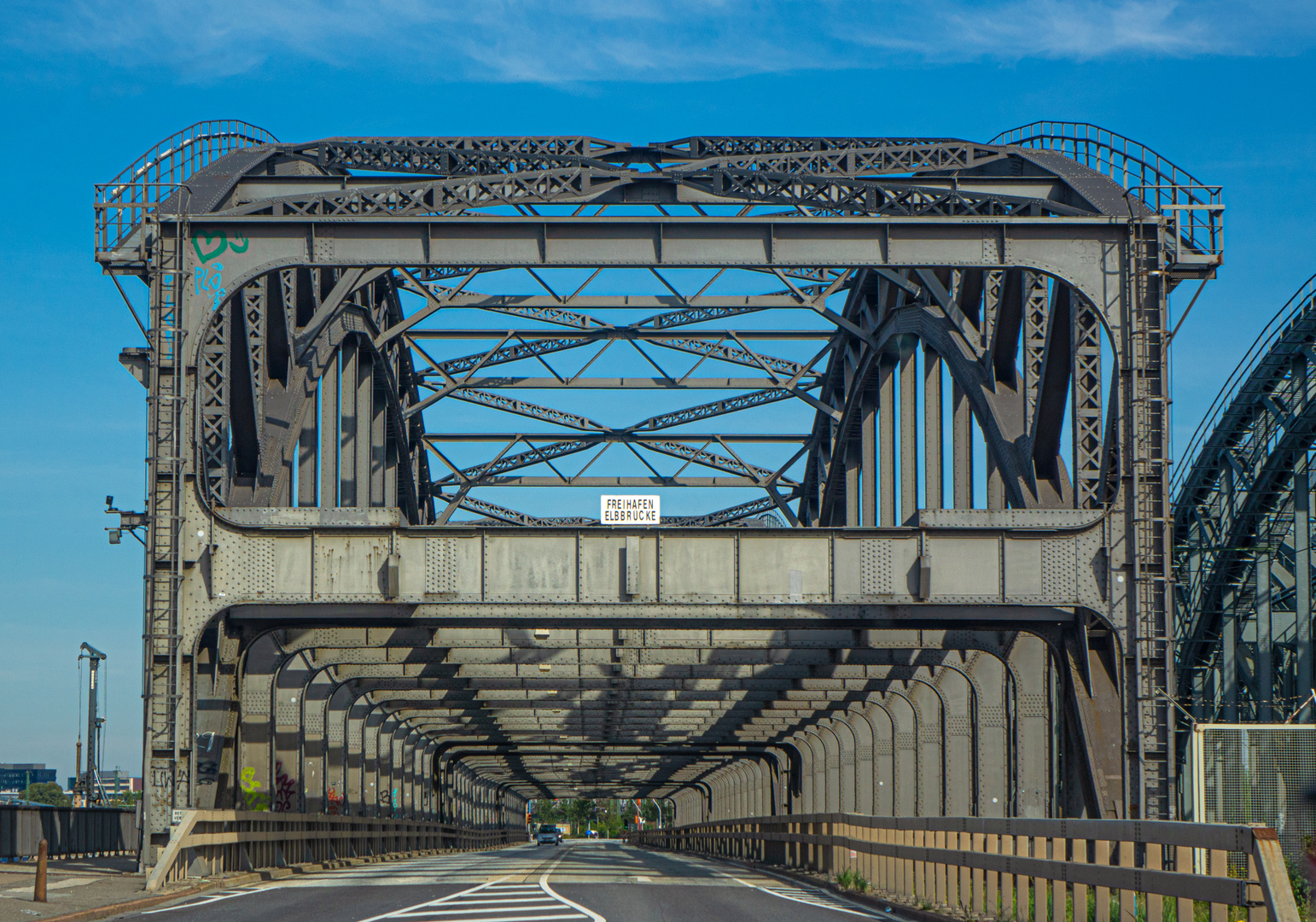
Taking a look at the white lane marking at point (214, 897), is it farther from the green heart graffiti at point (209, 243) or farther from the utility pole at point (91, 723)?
the utility pole at point (91, 723)

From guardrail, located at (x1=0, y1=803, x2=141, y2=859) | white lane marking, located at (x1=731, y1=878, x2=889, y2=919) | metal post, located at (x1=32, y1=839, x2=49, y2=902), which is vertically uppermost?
metal post, located at (x1=32, y1=839, x2=49, y2=902)

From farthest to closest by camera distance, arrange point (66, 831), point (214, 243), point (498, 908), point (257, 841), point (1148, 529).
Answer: point (66, 831) → point (257, 841) → point (214, 243) → point (1148, 529) → point (498, 908)

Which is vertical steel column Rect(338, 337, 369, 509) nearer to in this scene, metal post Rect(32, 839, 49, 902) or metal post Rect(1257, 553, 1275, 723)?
metal post Rect(32, 839, 49, 902)

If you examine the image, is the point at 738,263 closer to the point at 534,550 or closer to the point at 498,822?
the point at 534,550

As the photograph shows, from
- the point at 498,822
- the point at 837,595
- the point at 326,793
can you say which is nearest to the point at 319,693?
the point at 326,793

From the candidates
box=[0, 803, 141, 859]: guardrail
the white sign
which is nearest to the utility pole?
box=[0, 803, 141, 859]: guardrail

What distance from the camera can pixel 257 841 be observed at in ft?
92.3

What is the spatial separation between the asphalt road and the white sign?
6.08 m

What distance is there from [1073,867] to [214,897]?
41.4 feet

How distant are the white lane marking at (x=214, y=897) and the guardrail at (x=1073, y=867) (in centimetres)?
898

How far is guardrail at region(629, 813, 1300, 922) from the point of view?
10.5 metres

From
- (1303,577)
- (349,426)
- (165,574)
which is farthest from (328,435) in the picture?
(1303,577)

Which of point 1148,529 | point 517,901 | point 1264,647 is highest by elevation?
point 1148,529

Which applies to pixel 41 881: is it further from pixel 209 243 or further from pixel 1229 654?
pixel 1229 654
